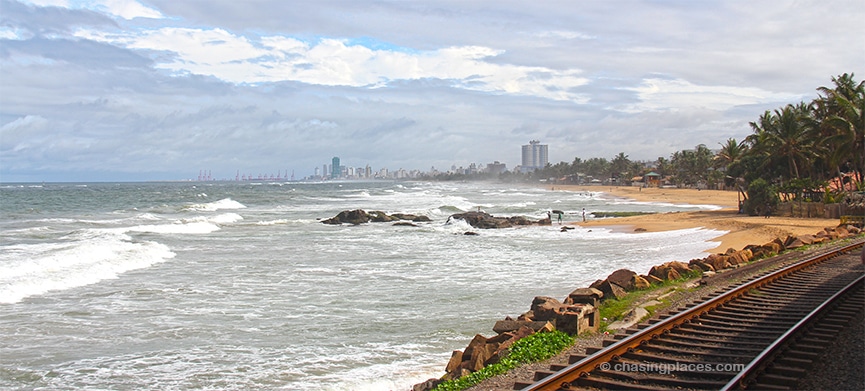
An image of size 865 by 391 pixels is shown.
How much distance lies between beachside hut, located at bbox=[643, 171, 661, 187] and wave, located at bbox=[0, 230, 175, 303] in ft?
393

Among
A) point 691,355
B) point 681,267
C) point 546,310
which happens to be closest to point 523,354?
point 691,355

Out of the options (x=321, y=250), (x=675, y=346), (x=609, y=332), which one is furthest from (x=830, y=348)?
(x=321, y=250)

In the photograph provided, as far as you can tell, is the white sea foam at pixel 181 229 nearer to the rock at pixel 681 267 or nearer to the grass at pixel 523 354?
the rock at pixel 681 267

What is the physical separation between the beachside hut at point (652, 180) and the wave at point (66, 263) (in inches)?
4711

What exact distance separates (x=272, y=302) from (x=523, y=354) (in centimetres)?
913

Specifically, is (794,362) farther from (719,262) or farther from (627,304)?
(719,262)

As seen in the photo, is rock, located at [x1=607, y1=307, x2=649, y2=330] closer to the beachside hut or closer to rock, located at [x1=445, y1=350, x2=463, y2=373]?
rock, located at [x1=445, y1=350, x2=463, y2=373]

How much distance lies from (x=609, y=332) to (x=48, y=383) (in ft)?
27.8

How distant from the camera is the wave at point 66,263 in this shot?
18312 millimetres

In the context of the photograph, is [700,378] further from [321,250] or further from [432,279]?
[321,250]

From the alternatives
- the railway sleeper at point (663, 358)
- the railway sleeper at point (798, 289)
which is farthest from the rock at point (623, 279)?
the railway sleeper at point (663, 358)

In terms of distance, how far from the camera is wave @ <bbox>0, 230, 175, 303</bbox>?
18.3 meters

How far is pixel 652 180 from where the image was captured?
13650 centimetres

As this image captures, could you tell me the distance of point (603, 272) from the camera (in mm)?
20500
